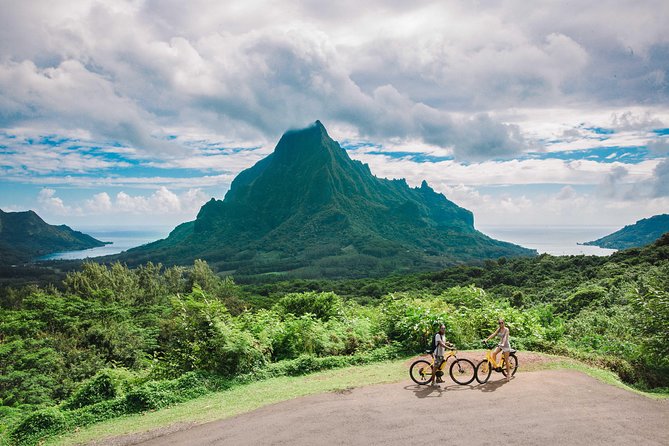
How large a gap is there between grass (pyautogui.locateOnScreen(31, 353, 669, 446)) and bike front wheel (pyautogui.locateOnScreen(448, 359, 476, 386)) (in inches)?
61.6

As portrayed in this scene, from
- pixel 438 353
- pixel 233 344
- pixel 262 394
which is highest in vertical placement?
pixel 438 353

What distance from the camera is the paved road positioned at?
838 cm

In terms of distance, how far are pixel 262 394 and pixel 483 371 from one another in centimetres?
655

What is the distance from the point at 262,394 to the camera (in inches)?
461

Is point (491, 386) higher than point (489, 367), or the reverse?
point (489, 367)

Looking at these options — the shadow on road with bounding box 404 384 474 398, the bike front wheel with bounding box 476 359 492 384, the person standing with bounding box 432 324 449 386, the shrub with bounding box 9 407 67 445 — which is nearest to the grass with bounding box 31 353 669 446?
the shrub with bounding box 9 407 67 445

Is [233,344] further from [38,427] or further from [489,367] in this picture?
[489,367]

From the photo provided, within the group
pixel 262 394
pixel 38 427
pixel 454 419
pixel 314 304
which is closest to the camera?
pixel 454 419

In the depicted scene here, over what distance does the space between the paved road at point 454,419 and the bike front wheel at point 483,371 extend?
0.27 meters

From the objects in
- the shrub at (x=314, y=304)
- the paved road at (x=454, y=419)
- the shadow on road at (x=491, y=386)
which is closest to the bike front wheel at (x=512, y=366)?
the shadow on road at (x=491, y=386)

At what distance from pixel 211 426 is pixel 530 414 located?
7.54 meters

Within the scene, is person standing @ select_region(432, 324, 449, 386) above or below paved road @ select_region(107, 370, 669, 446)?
above

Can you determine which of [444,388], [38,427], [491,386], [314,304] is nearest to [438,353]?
[444,388]

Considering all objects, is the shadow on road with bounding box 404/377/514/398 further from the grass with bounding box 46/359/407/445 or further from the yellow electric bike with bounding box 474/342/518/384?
the grass with bounding box 46/359/407/445
